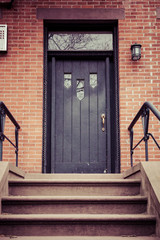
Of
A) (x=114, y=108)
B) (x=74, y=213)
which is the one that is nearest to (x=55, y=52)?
(x=114, y=108)

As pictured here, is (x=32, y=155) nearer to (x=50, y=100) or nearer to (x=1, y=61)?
(x=50, y=100)

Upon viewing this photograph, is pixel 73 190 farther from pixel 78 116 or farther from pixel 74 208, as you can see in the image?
pixel 78 116

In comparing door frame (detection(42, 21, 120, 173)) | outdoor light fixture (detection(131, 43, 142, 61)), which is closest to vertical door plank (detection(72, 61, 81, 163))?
door frame (detection(42, 21, 120, 173))

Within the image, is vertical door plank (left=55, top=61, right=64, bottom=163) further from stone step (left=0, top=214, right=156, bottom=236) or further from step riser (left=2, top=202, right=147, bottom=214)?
stone step (left=0, top=214, right=156, bottom=236)

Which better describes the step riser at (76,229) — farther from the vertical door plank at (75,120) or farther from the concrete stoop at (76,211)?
the vertical door plank at (75,120)

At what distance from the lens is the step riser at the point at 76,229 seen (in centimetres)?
318

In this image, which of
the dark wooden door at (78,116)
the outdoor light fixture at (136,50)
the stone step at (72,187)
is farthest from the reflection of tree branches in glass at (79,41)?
the stone step at (72,187)

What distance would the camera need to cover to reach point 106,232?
3.20 meters

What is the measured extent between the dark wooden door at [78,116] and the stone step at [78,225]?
2.49 m

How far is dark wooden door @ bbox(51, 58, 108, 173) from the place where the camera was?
574 centimetres

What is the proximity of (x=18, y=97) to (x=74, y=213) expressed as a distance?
263cm

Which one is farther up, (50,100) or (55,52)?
(55,52)

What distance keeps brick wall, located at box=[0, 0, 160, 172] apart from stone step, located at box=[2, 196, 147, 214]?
73.5 inches

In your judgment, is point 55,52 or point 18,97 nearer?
point 18,97
